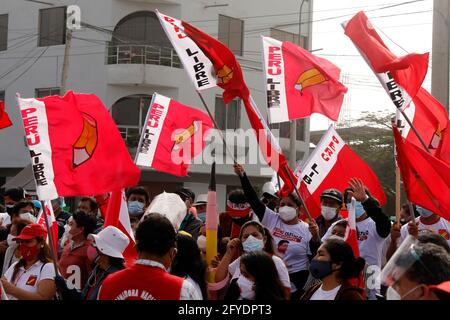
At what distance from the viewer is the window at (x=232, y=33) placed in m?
30.6

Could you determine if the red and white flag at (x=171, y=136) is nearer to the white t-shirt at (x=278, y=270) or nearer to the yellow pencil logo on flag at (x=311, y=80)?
the yellow pencil logo on flag at (x=311, y=80)

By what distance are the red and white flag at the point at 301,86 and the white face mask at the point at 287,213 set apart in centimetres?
206

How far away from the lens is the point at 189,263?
5.31 metres

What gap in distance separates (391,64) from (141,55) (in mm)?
22037

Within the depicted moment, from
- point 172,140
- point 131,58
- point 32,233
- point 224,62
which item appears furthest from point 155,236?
point 131,58

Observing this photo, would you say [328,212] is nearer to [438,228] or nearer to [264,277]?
[438,228]

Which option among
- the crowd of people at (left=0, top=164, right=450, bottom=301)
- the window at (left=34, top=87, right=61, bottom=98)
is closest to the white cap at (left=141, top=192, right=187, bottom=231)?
the crowd of people at (left=0, top=164, right=450, bottom=301)

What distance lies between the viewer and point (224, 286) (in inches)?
242

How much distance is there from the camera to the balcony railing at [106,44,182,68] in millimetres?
28828

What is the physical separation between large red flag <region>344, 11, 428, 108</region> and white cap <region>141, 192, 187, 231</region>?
7.73 feet

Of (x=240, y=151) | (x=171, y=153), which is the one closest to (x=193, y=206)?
(x=171, y=153)

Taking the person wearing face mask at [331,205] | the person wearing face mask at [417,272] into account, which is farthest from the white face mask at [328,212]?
the person wearing face mask at [417,272]
